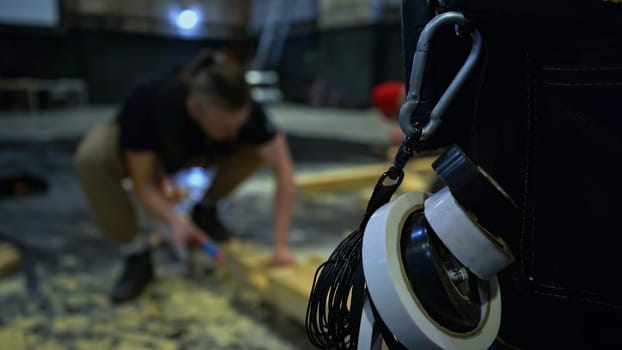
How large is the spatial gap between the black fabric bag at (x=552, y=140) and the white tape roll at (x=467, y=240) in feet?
0.24

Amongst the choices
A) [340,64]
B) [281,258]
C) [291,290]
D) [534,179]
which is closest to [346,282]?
[534,179]

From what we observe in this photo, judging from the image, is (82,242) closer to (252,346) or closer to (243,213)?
(243,213)

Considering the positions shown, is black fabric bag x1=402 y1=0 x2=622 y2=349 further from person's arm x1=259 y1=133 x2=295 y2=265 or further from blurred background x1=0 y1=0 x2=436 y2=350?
person's arm x1=259 y1=133 x2=295 y2=265

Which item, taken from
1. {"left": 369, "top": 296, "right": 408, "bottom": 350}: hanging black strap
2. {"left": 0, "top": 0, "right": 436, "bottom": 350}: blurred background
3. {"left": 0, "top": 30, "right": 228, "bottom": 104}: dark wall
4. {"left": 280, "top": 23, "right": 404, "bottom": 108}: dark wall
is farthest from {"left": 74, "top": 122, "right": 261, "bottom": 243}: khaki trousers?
{"left": 0, "top": 30, "right": 228, "bottom": 104}: dark wall

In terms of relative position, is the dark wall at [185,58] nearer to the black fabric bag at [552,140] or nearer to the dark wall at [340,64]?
the dark wall at [340,64]

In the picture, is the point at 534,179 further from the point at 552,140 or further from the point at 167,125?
the point at 167,125

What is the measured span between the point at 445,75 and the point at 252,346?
0.86 m

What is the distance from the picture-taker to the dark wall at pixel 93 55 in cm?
876

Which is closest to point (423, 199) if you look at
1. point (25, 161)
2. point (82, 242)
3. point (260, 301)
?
point (260, 301)

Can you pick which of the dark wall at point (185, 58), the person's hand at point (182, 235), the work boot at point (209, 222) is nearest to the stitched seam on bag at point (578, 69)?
the person's hand at point (182, 235)

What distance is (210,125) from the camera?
1.43 metres

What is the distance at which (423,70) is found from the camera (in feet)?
1.78

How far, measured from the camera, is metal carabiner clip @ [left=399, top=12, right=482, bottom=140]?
519mm

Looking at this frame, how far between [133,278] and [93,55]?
922cm
